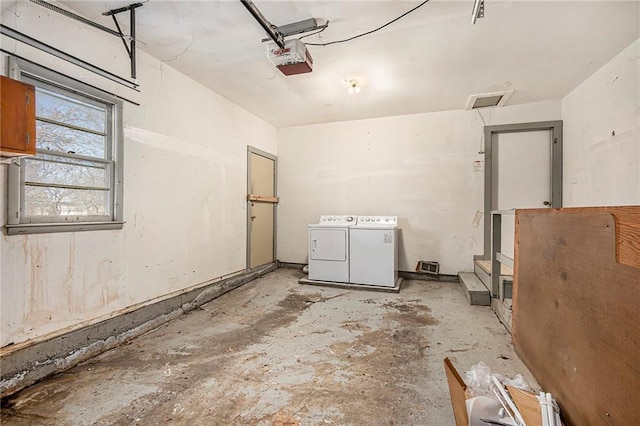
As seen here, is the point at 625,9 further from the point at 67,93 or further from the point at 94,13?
the point at 67,93

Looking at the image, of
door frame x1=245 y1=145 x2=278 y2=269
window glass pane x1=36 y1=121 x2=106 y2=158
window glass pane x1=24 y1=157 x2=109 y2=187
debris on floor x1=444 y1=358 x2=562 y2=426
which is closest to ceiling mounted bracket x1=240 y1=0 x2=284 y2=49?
window glass pane x1=36 y1=121 x2=106 y2=158

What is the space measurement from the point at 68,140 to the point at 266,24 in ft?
5.62

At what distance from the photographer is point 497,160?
4.07 meters

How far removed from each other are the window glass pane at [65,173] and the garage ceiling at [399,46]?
116 centimetres

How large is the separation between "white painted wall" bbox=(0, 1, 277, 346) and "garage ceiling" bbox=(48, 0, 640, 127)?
262 millimetres

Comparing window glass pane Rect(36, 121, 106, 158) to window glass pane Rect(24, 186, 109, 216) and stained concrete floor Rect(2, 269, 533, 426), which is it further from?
stained concrete floor Rect(2, 269, 533, 426)

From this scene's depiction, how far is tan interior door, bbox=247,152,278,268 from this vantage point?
434 cm

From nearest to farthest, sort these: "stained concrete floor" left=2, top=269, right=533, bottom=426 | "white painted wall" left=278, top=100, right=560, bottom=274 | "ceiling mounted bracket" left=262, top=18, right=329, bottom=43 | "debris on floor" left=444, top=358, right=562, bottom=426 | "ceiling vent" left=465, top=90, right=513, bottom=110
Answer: "debris on floor" left=444, top=358, right=562, bottom=426, "stained concrete floor" left=2, top=269, right=533, bottom=426, "ceiling mounted bracket" left=262, top=18, right=329, bottom=43, "ceiling vent" left=465, top=90, right=513, bottom=110, "white painted wall" left=278, top=100, right=560, bottom=274

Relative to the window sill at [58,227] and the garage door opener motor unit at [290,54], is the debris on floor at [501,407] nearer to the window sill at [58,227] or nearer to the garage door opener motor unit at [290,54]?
the garage door opener motor unit at [290,54]

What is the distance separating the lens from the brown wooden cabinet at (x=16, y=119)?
1.39 m

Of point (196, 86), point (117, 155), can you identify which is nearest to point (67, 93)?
point (117, 155)

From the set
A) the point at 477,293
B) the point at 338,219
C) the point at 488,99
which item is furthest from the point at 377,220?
the point at 488,99

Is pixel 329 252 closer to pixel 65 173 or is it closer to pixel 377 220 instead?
pixel 377 220

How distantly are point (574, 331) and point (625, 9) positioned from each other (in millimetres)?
2447
